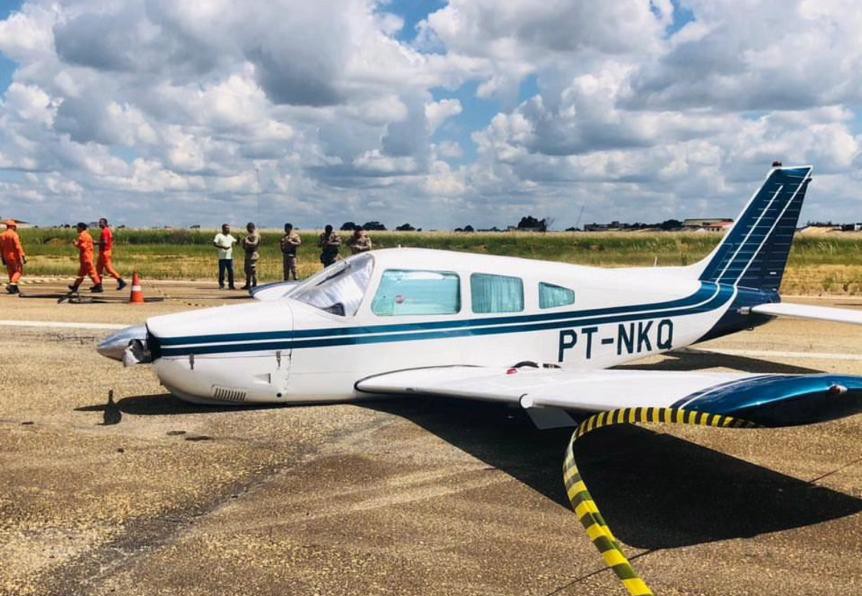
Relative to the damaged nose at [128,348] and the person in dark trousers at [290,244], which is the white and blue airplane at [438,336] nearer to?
the damaged nose at [128,348]

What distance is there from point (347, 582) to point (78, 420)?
436 cm

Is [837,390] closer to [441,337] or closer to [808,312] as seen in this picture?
[441,337]

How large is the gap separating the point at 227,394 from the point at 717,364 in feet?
24.1

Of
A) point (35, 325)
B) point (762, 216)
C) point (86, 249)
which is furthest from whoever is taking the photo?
point (86, 249)

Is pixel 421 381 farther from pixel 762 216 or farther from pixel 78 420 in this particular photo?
pixel 762 216

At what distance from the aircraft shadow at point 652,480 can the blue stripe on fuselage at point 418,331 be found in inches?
34.3

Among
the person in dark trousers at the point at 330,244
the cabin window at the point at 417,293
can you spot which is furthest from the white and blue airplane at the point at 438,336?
the person in dark trousers at the point at 330,244

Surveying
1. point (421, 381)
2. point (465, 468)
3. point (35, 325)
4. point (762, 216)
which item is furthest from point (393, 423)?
point (35, 325)

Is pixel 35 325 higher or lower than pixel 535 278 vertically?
lower

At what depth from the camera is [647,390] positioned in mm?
5125

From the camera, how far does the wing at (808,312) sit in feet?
28.3

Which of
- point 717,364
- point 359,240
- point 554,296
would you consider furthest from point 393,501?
point 359,240

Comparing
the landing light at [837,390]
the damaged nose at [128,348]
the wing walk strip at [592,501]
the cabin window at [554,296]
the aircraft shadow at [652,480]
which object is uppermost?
the cabin window at [554,296]

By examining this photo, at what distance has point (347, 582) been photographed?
3.83m
